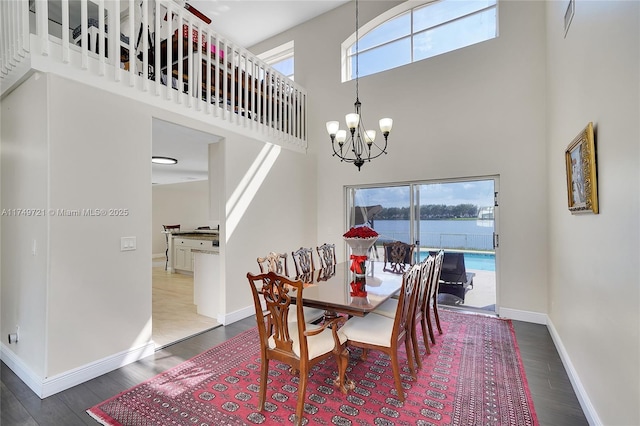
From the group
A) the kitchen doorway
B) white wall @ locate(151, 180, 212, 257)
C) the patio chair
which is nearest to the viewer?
the patio chair

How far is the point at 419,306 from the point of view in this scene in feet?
9.10

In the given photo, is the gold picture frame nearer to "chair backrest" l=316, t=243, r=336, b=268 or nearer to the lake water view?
the lake water view

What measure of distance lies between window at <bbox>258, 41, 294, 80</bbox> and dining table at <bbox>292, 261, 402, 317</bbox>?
184 inches

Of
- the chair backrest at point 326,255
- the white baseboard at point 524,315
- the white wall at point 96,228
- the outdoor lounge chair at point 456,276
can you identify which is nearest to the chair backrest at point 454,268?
the outdoor lounge chair at point 456,276

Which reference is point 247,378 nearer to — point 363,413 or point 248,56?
point 363,413

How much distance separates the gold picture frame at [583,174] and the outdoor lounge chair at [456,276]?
2.07 metres

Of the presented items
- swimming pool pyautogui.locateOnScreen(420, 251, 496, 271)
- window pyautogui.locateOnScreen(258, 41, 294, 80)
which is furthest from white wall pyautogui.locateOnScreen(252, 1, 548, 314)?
window pyautogui.locateOnScreen(258, 41, 294, 80)

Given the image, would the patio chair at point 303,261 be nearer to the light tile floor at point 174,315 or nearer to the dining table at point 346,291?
the dining table at point 346,291

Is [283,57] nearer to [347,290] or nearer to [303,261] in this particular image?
[303,261]

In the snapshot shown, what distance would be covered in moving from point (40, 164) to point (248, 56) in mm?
2943

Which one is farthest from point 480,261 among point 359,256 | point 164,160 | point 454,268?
point 164,160

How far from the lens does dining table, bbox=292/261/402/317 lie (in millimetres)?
2232

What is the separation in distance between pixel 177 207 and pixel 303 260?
7.73 m

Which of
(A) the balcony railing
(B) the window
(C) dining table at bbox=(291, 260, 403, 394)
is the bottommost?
(C) dining table at bbox=(291, 260, 403, 394)
